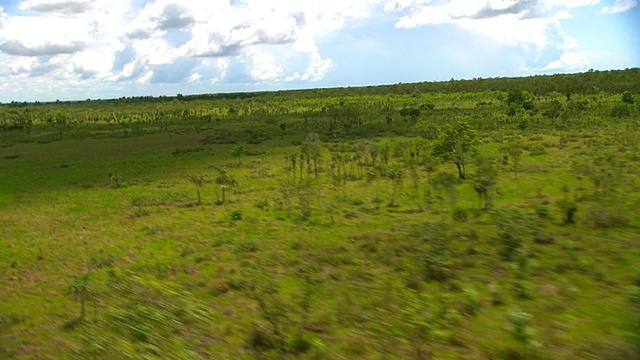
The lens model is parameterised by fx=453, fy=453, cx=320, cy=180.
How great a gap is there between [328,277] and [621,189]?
13283 millimetres

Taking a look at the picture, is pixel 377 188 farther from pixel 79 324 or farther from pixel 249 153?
pixel 249 153

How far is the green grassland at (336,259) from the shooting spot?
21.8 ft

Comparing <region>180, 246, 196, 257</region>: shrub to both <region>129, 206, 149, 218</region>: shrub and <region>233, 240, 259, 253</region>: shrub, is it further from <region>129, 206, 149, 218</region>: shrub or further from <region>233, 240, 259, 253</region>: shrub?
<region>129, 206, 149, 218</region>: shrub

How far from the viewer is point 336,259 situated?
40.8 feet

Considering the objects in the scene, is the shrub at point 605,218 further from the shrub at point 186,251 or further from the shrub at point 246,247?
the shrub at point 186,251

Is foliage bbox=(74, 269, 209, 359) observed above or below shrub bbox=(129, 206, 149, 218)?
above

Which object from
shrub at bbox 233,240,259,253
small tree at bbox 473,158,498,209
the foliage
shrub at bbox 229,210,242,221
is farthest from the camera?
shrub at bbox 229,210,242,221

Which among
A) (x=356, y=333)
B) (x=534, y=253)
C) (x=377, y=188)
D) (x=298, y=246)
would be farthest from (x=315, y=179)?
(x=356, y=333)

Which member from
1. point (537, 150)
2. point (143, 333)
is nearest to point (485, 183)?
point (143, 333)

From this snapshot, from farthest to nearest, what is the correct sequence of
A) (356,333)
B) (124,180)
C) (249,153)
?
(249,153) → (124,180) → (356,333)

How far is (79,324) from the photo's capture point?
939 centimetres

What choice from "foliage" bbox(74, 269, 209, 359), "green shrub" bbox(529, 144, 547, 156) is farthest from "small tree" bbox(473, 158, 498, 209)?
"foliage" bbox(74, 269, 209, 359)

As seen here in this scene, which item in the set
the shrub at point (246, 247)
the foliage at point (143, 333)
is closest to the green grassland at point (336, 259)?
the foliage at point (143, 333)

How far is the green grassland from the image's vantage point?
6.64 metres
